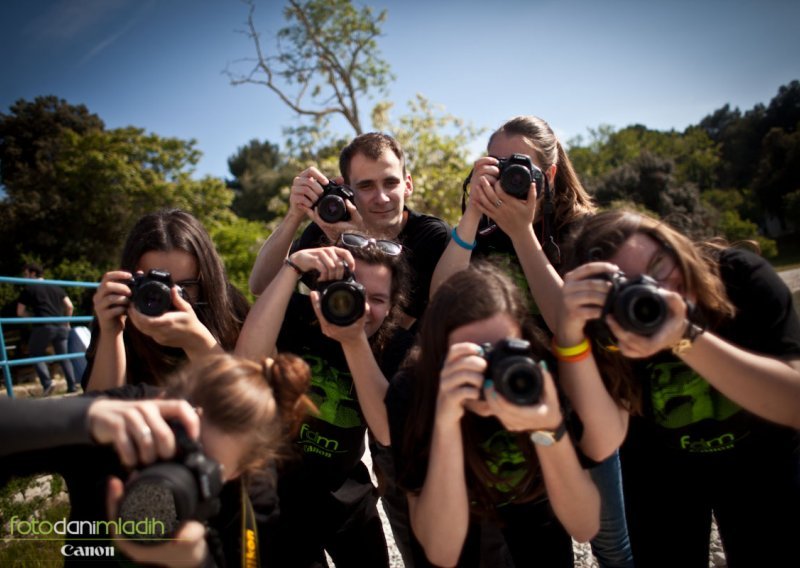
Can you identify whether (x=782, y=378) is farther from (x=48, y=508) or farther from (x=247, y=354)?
(x=48, y=508)

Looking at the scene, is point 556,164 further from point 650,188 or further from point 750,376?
point 650,188

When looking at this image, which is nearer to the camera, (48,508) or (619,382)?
(619,382)

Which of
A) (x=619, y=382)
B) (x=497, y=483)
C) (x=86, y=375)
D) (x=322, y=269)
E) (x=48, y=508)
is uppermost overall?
(x=322, y=269)

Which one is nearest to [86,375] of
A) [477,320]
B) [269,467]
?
[269,467]

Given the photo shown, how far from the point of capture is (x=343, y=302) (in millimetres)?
1888

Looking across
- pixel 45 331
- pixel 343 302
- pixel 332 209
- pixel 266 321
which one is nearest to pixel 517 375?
pixel 343 302

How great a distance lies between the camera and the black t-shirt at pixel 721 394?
1.71 metres

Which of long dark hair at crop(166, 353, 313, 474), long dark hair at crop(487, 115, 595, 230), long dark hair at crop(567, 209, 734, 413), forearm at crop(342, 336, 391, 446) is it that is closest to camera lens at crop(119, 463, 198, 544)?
long dark hair at crop(166, 353, 313, 474)

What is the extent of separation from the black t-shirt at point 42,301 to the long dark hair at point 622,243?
27.9 feet

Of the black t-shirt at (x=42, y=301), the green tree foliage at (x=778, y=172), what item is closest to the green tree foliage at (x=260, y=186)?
the black t-shirt at (x=42, y=301)

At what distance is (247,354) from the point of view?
6.65ft

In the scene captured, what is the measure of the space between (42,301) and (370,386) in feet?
26.2

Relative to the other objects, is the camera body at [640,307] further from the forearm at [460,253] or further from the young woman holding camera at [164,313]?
the young woman holding camera at [164,313]

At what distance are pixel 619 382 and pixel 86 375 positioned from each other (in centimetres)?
214
